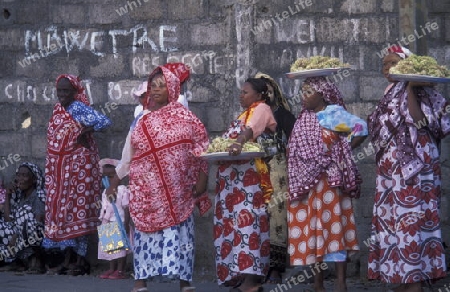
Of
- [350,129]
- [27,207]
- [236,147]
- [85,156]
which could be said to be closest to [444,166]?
Answer: [350,129]

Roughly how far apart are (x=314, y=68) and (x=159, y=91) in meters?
1.23

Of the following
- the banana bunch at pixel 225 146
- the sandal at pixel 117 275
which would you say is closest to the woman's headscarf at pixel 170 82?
the banana bunch at pixel 225 146

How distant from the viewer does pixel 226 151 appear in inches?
331

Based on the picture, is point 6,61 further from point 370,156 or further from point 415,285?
point 415,285

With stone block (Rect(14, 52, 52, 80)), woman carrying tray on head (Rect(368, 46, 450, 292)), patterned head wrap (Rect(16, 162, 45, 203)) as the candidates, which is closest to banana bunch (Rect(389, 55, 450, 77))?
woman carrying tray on head (Rect(368, 46, 450, 292))

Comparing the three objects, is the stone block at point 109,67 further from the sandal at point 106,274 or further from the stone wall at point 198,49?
the sandal at point 106,274

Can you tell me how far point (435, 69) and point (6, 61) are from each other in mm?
5239

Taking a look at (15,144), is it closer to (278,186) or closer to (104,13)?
(104,13)

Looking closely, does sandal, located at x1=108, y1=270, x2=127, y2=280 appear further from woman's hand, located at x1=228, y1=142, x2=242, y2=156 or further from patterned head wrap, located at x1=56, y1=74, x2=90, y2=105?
woman's hand, located at x1=228, y1=142, x2=242, y2=156

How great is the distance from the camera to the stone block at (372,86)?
9703mm

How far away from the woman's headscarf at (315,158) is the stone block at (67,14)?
327cm

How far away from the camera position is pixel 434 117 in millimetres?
8102

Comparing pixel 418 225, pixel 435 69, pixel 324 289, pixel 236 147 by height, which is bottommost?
pixel 324 289

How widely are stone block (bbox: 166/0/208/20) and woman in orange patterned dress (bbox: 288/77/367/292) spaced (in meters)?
2.19
